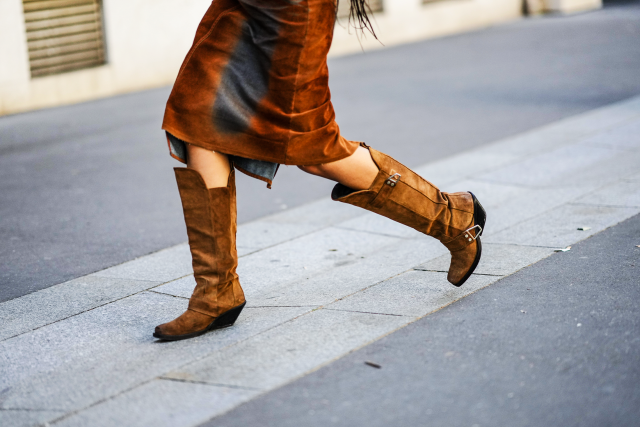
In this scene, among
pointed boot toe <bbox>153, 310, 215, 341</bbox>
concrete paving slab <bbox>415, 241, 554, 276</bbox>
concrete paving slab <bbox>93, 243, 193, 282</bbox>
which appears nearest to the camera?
pointed boot toe <bbox>153, 310, 215, 341</bbox>

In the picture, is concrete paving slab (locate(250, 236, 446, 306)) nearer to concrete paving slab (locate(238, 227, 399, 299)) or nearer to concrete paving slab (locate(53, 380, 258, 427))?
concrete paving slab (locate(238, 227, 399, 299))

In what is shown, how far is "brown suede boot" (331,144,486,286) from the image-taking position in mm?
3161

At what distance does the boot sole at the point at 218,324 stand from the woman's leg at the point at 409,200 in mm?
589

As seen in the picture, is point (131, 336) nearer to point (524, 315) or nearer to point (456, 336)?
point (456, 336)

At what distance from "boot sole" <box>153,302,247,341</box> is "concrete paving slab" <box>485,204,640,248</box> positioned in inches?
64.4

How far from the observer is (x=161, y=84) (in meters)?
11.3

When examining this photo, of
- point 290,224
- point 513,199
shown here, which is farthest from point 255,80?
point 513,199

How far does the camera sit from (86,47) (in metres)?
10.6

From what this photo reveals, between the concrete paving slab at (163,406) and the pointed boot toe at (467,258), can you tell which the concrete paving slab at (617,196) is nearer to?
the pointed boot toe at (467,258)

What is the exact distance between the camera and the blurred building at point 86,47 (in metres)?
→ 9.55

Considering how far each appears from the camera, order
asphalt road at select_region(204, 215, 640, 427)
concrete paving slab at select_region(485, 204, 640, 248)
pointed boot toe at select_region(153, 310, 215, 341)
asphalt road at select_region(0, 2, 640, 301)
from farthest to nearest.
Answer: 1. asphalt road at select_region(0, 2, 640, 301)
2. concrete paving slab at select_region(485, 204, 640, 248)
3. pointed boot toe at select_region(153, 310, 215, 341)
4. asphalt road at select_region(204, 215, 640, 427)

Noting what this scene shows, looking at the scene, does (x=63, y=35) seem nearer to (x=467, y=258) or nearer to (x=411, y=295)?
(x=411, y=295)

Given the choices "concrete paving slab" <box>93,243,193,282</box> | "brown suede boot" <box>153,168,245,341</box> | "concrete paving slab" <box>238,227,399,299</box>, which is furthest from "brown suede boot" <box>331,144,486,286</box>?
"concrete paving slab" <box>93,243,193,282</box>

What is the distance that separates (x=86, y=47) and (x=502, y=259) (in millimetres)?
8105
